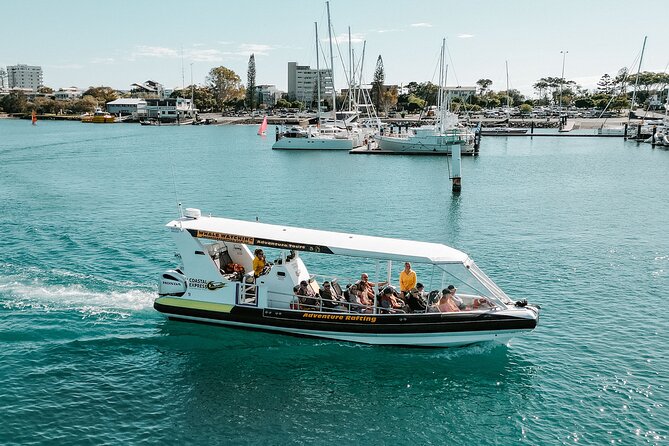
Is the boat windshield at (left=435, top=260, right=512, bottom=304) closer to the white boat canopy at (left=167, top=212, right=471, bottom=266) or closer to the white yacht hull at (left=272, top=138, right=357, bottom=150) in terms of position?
the white boat canopy at (left=167, top=212, right=471, bottom=266)

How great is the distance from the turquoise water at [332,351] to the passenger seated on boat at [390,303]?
1.42m

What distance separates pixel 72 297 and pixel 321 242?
11.5 meters

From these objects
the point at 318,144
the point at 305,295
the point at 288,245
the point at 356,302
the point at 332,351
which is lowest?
the point at 332,351

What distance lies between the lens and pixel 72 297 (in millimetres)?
26391

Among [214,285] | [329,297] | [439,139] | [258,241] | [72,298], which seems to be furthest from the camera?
[439,139]

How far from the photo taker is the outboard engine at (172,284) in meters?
23.5

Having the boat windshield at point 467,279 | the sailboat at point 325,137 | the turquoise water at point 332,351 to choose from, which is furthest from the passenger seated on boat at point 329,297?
the sailboat at point 325,137

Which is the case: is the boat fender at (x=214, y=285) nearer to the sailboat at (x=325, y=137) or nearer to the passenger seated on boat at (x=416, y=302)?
the passenger seated on boat at (x=416, y=302)

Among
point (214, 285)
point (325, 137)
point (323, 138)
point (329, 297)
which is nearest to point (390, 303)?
point (329, 297)

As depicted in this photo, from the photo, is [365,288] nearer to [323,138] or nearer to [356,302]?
[356,302]

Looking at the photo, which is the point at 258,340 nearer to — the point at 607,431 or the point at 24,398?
the point at 24,398

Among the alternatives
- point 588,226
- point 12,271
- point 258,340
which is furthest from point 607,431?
point 588,226

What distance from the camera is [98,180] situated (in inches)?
2504

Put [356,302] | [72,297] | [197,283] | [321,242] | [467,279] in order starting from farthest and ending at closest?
[72,297]
[197,283]
[356,302]
[321,242]
[467,279]
